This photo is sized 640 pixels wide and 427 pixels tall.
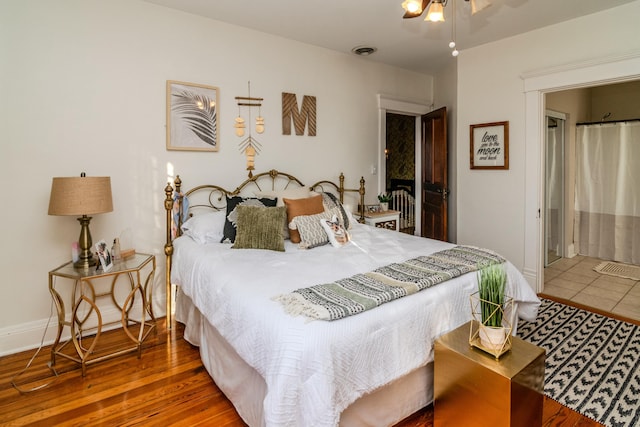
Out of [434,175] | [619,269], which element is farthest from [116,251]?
[619,269]

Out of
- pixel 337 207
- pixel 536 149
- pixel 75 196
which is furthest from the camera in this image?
pixel 536 149

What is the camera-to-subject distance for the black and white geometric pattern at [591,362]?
193 cm

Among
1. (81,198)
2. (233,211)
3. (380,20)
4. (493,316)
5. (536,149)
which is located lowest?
(493,316)

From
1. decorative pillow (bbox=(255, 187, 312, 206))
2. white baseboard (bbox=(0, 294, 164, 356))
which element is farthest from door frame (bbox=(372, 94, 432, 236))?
white baseboard (bbox=(0, 294, 164, 356))

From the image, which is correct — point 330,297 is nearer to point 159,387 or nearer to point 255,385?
point 255,385

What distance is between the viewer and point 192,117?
314 centimetres

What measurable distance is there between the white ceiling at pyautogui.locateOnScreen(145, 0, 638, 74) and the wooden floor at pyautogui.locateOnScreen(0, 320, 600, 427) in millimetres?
2829

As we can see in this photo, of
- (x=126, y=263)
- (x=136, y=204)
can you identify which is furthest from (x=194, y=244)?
(x=136, y=204)

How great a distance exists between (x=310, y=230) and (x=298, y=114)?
1598mm

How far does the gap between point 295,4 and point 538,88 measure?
2.54m

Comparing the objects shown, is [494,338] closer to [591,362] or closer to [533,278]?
[591,362]

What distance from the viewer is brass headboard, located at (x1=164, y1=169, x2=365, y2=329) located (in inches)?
113

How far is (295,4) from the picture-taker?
2.91 meters

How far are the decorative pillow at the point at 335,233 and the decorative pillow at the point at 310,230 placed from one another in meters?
0.03
